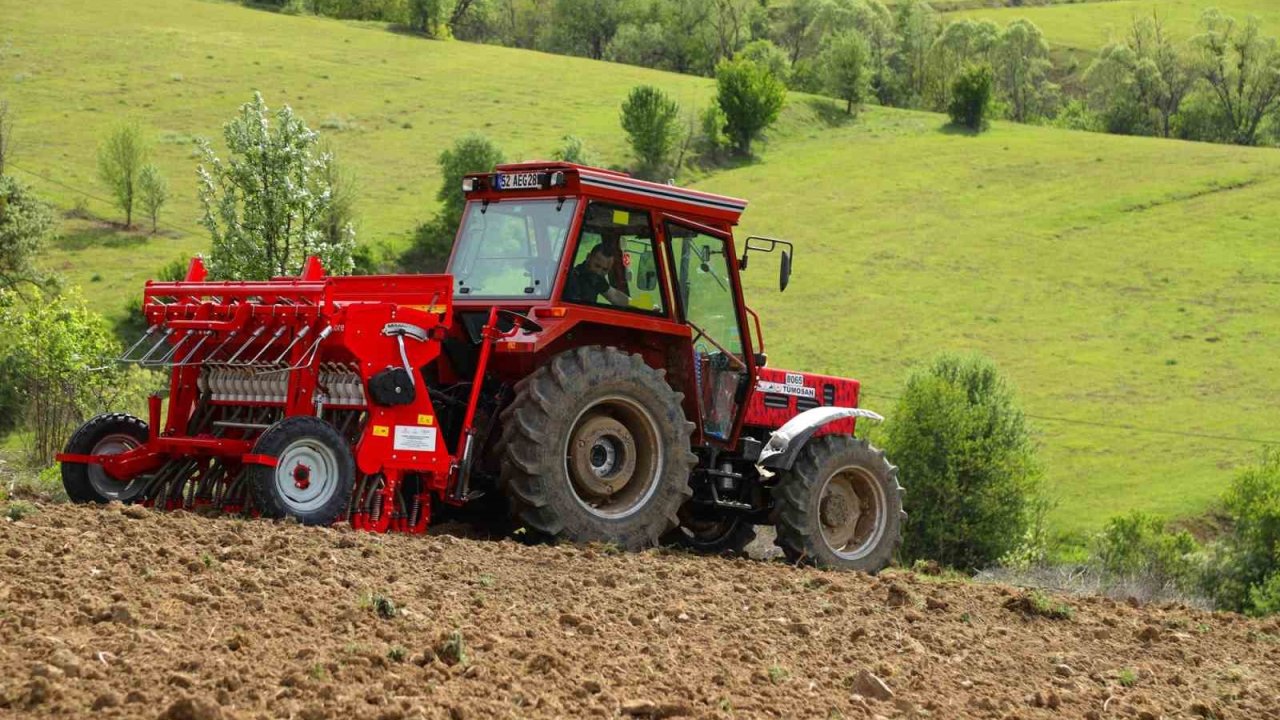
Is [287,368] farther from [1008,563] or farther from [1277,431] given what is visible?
[1277,431]

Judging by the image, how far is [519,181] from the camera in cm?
1105

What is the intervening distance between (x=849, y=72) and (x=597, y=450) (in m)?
89.8

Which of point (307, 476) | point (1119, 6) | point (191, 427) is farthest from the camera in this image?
point (1119, 6)

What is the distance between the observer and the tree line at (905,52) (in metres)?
98.1

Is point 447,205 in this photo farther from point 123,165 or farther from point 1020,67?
point 1020,67

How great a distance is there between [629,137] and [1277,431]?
1645 inches

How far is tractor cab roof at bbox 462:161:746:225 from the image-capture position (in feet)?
35.2

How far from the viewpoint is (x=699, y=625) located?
25.5 ft

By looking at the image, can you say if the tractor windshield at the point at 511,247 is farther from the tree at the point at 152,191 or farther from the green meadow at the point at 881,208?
the tree at the point at 152,191

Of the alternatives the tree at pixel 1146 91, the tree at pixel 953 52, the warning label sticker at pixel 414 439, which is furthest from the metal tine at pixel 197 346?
the tree at pixel 953 52

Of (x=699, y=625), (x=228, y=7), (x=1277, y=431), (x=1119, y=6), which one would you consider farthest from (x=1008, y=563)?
(x=1119, y=6)

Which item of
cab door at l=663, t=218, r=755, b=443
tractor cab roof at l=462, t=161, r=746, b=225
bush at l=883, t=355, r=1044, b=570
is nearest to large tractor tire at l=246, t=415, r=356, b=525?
tractor cab roof at l=462, t=161, r=746, b=225

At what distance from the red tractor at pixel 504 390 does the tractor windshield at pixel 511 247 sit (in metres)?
0.02

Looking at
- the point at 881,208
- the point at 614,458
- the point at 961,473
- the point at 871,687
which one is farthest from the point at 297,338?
the point at 881,208
